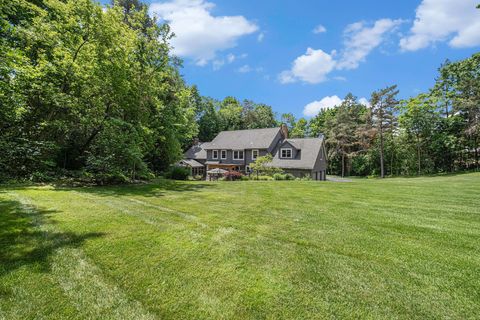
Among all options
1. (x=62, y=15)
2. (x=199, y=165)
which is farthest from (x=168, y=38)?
(x=199, y=165)

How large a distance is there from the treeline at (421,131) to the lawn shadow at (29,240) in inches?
1570

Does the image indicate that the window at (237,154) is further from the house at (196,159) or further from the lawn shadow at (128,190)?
the lawn shadow at (128,190)

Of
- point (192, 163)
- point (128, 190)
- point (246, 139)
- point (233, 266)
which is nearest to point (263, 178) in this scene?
point (246, 139)

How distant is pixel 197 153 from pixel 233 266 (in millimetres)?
34137

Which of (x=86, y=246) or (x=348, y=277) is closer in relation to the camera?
(x=348, y=277)

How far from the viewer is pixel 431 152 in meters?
34.4

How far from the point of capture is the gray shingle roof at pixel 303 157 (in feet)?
88.9

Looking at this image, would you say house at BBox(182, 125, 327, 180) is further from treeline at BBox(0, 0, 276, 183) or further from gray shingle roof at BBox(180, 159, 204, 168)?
treeline at BBox(0, 0, 276, 183)

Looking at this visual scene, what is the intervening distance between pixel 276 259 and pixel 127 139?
484 inches

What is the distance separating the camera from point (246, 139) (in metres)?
32.4

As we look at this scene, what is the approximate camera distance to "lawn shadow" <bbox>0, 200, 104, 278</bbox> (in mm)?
3566

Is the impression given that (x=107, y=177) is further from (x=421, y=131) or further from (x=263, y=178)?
(x=421, y=131)

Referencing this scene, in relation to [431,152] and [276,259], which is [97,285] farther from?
[431,152]

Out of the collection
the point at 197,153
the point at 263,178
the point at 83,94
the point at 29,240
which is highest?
the point at 83,94
